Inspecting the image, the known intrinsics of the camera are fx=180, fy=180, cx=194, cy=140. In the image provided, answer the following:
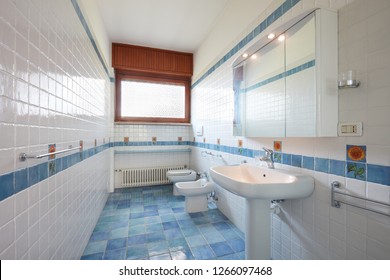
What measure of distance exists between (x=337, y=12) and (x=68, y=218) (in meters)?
2.21

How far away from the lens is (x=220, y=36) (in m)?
2.46

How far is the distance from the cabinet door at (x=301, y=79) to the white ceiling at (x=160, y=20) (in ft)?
4.50

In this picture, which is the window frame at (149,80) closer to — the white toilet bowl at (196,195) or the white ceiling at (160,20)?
the white ceiling at (160,20)

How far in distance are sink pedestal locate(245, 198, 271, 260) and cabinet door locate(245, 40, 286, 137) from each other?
580 millimetres

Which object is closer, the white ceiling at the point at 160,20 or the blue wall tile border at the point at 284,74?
the blue wall tile border at the point at 284,74

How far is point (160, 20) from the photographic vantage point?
2.55m

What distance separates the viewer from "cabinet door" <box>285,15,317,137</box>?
117 centimetres

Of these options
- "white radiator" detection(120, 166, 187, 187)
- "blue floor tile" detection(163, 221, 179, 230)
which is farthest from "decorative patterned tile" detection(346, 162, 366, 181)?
"white radiator" detection(120, 166, 187, 187)

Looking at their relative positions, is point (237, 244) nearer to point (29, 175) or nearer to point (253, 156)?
point (253, 156)

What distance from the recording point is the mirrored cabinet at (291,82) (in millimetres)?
1085

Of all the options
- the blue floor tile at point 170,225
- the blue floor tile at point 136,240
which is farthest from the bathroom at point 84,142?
the blue floor tile at point 170,225

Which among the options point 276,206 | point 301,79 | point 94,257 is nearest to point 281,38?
point 301,79

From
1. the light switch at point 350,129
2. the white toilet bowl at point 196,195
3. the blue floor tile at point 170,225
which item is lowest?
the blue floor tile at point 170,225

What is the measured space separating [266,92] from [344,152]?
0.83m
